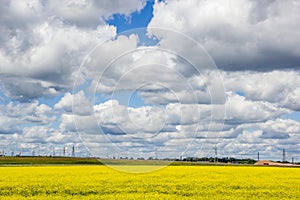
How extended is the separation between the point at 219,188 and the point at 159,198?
23.3 feet


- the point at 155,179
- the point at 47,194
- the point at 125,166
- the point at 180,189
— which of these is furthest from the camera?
the point at 125,166

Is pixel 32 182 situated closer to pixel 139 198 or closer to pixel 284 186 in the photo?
pixel 139 198

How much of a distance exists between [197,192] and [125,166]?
15.7 meters

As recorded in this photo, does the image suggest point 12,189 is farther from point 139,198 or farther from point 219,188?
point 219,188

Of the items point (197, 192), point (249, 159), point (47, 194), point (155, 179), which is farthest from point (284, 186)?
point (249, 159)

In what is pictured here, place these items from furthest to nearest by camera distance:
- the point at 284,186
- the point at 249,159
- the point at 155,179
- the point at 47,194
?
the point at 249,159 < the point at 155,179 < the point at 284,186 < the point at 47,194

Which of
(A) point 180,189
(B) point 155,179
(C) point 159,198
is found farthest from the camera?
(B) point 155,179

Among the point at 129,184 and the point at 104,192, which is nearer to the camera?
the point at 104,192

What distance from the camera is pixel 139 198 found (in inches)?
859

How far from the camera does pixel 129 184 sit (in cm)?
2816

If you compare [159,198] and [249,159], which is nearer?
[159,198]

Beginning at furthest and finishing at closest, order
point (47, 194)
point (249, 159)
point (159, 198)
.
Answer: point (249, 159), point (47, 194), point (159, 198)

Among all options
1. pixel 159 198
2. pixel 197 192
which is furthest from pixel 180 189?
pixel 159 198

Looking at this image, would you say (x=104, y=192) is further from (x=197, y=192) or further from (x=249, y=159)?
(x=249, y=159)
